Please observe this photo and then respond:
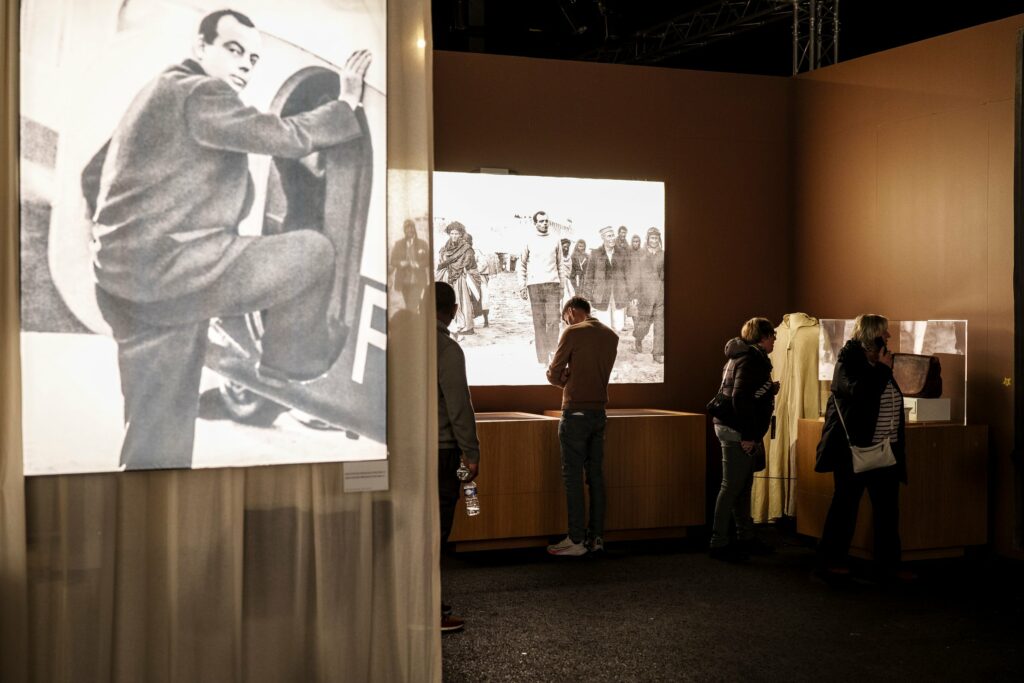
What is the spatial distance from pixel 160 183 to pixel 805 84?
290 inches

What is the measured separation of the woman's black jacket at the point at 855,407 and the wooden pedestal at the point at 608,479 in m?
1.54

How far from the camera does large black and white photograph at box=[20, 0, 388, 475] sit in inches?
109

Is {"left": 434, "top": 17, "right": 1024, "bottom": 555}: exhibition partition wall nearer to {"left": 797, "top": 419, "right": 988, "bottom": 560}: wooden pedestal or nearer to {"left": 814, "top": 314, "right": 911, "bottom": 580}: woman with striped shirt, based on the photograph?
{"left": 797, "top": 419, "right": 988, "bottom": 560}: wooden pedestal

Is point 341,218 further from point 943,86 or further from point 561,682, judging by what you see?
point 943,86

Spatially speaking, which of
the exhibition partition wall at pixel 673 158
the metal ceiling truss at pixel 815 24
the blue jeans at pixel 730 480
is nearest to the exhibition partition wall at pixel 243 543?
the blue jeans at pixel 730 480

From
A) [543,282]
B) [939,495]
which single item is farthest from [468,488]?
[939,495]

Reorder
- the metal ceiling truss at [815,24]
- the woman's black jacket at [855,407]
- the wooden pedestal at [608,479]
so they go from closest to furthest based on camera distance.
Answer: the woman's black jacket at [855,407] → the wooden pedestal at [608,479] → the metal ceiling truss at [815,24]

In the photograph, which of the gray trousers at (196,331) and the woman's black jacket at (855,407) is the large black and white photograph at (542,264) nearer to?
the woman's black jacket at (855,407)

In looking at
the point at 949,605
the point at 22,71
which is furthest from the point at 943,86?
the point at 22,71

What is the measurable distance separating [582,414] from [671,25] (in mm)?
6368

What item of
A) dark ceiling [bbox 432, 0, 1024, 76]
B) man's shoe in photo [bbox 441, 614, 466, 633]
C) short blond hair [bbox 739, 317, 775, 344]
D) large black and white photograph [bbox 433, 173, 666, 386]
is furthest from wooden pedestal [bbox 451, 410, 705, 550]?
dark ceiling [bbox 432, 0, 1024, 76]

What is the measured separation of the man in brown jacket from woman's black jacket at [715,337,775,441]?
2.69 feet

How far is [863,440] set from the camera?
6.41m

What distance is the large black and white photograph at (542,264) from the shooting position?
813 centimetres
